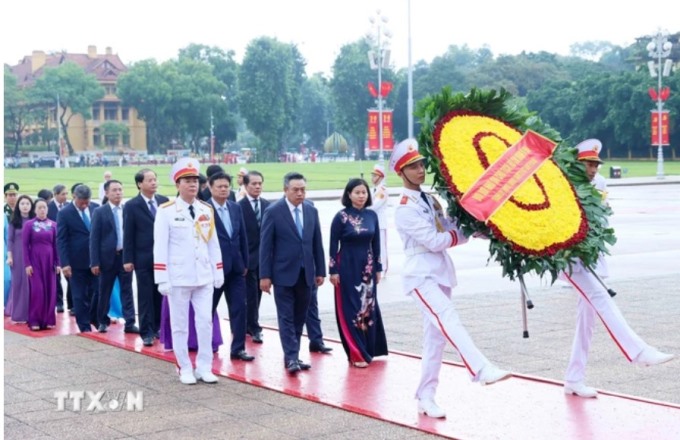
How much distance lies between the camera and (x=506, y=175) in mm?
6605

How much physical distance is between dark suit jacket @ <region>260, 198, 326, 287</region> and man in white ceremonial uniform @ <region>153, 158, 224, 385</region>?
545mm

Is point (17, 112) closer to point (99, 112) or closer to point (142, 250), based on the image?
point (99, 112)

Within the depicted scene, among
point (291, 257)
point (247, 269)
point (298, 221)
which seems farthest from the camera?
point (247, 269)

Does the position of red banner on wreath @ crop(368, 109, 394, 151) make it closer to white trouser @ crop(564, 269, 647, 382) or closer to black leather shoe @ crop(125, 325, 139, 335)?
black leather shoe @ crop(125, 325, 139, 335)

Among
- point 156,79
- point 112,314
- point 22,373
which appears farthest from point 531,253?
point 156,79

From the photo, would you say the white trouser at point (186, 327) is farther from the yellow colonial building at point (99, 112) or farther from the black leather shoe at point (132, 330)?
the yellow colonial building at point (99, 112)

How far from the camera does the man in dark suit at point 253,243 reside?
1024 centimetres

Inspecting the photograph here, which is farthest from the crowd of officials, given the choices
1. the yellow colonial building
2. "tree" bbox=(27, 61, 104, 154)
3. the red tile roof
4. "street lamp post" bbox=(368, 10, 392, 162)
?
the red tile roof

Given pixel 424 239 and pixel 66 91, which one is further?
pixel 66 91

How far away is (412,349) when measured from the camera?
9617mm

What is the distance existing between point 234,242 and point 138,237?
1.26m

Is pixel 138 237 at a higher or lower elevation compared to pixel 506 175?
lower

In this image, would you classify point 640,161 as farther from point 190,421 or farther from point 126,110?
point 190,421

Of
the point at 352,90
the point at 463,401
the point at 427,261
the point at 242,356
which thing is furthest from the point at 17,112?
the point at 427,261
